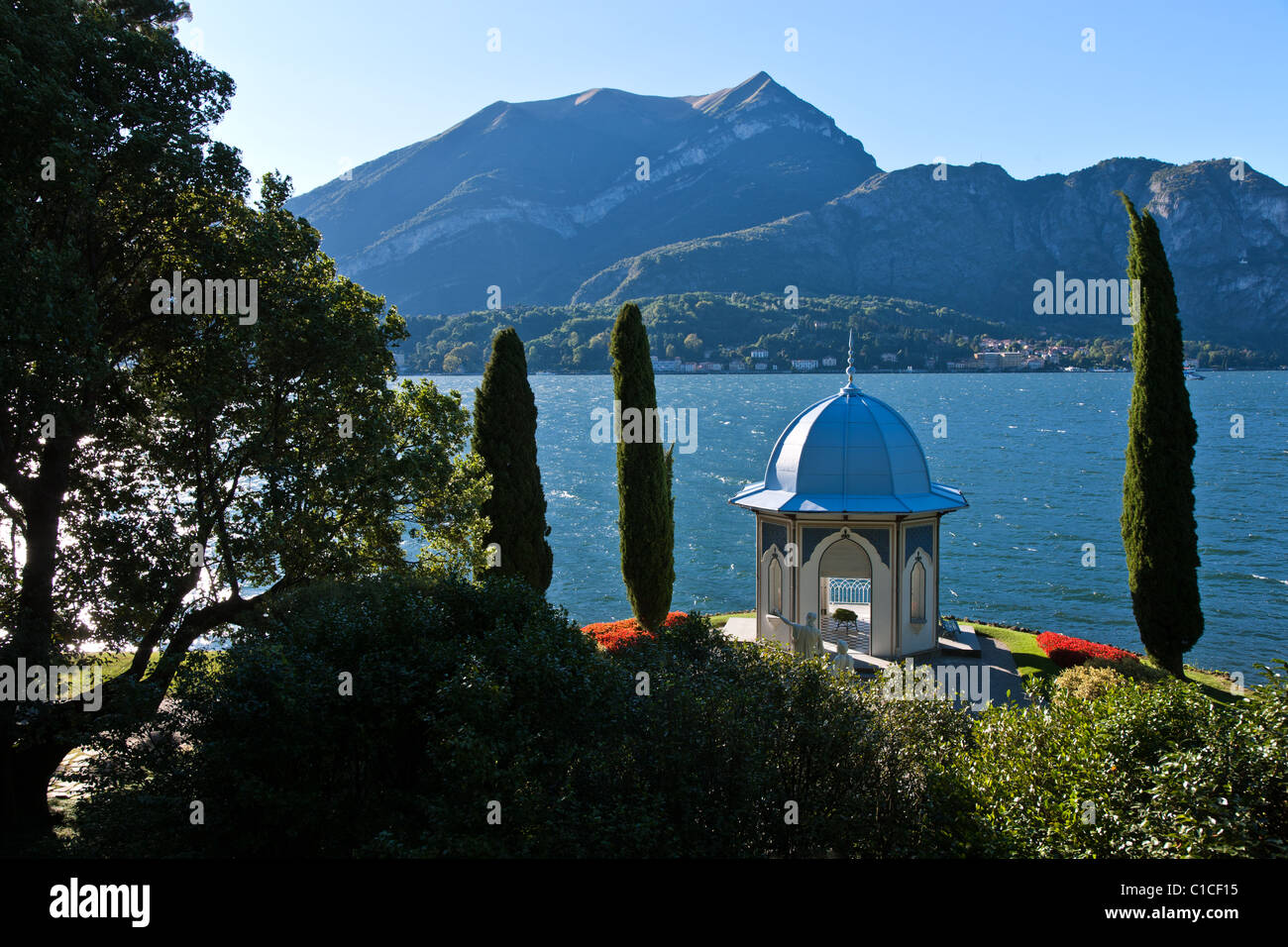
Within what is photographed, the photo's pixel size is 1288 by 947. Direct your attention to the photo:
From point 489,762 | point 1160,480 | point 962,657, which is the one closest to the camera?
point 489,762

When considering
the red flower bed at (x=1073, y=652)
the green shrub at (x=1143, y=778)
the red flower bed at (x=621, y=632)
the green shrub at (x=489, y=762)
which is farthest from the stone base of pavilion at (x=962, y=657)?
the green shrub at (x=489, y=762)

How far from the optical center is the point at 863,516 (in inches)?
816

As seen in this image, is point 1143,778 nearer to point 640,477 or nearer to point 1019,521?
point 640,477

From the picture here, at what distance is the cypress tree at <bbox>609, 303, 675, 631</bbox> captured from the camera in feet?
72.3

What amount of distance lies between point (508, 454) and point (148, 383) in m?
9.23

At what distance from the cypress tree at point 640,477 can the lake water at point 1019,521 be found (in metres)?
5.06

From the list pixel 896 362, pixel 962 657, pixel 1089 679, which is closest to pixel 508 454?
pixel 962 657

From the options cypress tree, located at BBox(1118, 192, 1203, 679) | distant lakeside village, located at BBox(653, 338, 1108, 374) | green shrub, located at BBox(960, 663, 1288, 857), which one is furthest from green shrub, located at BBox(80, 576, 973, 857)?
distant lakeside village, located at BBox(653, 338, 1108, 374)

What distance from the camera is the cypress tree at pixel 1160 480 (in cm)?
1948

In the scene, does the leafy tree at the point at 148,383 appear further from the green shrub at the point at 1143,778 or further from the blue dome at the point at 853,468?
the green shrub at the point at 1143,778

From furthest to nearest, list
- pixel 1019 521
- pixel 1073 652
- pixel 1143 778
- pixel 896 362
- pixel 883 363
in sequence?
pixel 896 362
pixel 883 363
pixel 1019 521
pixel 1073 652
pixel 1143 778

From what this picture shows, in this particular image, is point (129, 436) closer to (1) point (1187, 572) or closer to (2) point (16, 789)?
(2) point (16, 789)

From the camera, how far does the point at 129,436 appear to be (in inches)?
574
